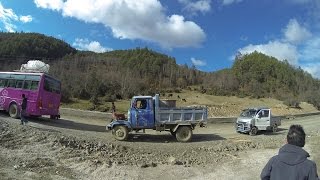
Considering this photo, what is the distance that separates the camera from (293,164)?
5691mm

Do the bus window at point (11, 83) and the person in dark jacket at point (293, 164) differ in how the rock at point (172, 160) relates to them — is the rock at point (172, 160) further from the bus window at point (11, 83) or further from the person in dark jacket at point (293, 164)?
the bus window at point (11, 83)

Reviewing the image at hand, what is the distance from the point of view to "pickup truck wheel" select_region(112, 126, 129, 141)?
22205 millimetres

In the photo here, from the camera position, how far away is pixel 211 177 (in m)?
14.7

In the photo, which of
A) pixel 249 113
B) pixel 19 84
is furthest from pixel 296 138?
pixel 249 113

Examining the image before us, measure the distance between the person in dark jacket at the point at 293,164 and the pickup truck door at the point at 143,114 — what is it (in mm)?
16895

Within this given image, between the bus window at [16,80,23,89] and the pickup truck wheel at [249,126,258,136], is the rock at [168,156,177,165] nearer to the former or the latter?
the bus window at [16,80,23,89]

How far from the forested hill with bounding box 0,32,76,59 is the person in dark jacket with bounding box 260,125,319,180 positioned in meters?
69.0

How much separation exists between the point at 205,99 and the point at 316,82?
5586 cm

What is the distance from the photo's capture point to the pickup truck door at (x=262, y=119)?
1179 inches

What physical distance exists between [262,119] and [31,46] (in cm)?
5721

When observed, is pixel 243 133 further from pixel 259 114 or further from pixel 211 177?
pixel 211 177

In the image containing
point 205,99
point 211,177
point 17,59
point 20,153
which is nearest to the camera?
point 211,177

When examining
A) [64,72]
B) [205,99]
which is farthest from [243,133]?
[64,72]

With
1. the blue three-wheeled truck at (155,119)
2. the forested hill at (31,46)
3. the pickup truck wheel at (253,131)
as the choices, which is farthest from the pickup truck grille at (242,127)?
the forested hill at (31,46)
